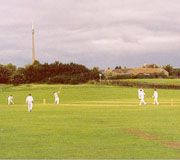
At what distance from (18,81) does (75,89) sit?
30.8 m

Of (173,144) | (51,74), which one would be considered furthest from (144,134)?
(51,74)

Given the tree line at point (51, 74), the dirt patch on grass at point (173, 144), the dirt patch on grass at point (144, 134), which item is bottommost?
the dirt patch on grass at point (173, 144)

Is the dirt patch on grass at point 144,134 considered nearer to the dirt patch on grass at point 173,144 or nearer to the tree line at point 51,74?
the dirt patch on grass at point 173,144

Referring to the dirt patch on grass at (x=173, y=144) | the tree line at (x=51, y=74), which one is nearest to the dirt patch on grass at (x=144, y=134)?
the dirt patch on grass at (x=173, y=144)

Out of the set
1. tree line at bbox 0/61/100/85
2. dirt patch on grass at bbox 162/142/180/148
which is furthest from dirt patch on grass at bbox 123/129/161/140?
tree line at bbox 0/61/100/85

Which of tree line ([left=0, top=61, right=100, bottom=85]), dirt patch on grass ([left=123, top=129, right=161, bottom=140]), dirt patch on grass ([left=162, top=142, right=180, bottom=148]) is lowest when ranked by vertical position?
dirt patch on grass ([left=162, top=142, right=180, bottom=148])

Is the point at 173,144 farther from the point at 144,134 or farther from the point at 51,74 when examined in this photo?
the point at 51,74

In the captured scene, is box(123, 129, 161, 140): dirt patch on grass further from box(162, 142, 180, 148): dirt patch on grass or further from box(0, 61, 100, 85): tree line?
box(0, 61, 100, 85): tree line

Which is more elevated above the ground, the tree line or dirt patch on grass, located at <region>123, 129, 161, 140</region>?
the tree line

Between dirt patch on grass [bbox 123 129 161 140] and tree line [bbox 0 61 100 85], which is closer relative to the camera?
dirt patch on grass [bbox 123 129 161 140]

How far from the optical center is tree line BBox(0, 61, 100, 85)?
360ft

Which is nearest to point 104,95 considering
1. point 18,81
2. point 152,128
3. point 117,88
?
point 117,88

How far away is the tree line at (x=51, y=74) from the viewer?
360ft

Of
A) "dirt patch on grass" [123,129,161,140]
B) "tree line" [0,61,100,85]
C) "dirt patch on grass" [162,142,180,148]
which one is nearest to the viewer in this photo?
"dirt patch on grass" [162,142,180,148]
